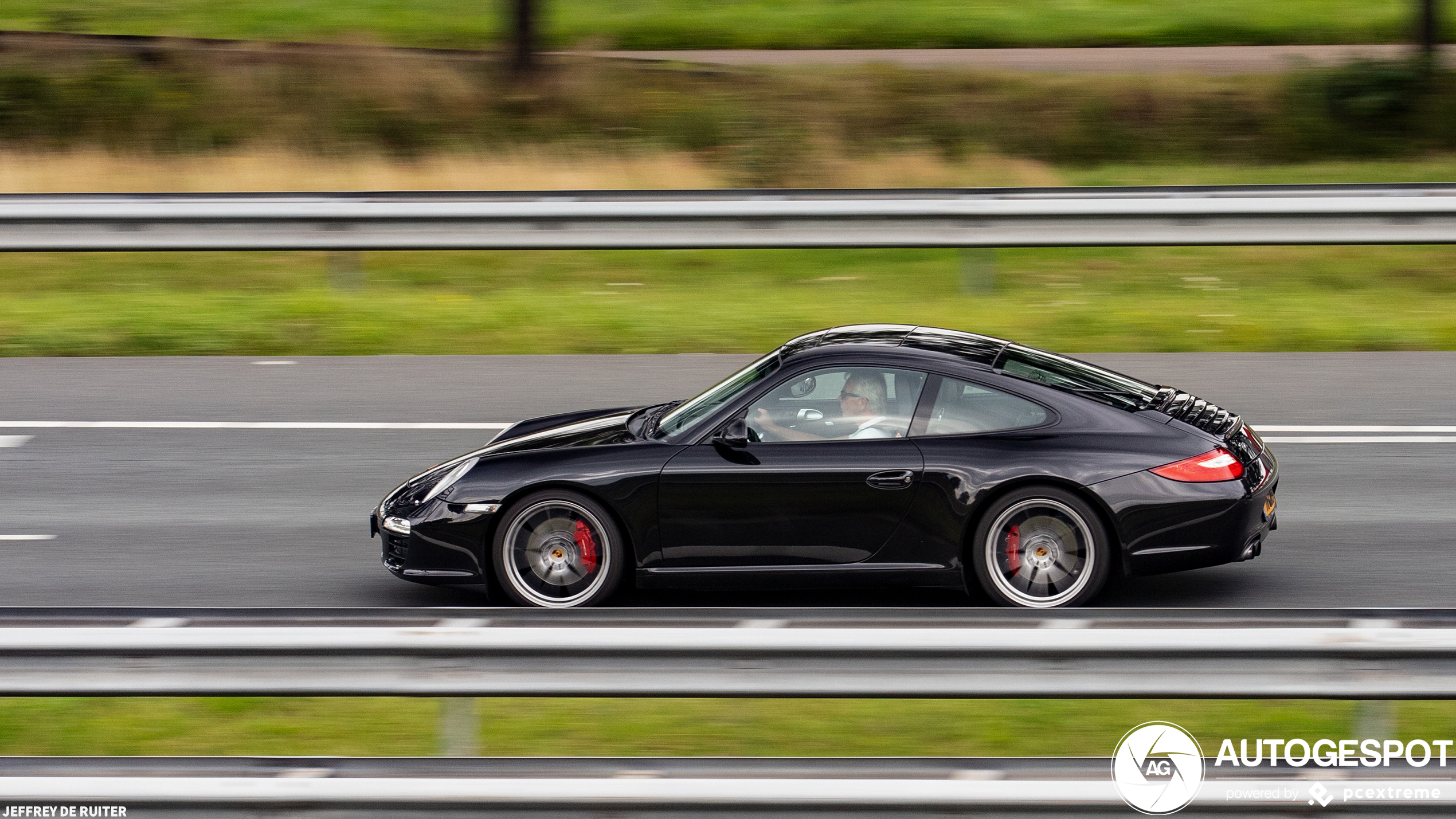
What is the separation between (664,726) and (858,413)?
167 centimetres

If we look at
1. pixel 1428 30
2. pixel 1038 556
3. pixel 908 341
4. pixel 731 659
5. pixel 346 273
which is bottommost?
pixel 731 659

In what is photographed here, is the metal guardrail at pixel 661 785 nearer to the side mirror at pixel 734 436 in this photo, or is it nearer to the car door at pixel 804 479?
the car door at pixel 804 479

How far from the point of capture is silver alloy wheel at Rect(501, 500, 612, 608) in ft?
23.2

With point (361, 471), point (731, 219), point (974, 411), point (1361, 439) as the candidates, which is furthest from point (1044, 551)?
point (731, 219)

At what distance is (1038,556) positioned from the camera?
22.6ft

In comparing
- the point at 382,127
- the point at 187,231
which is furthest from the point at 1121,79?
the point at 187,231

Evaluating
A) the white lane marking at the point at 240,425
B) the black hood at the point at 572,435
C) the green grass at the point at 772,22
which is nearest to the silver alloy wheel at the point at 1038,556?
the black hood at the point at 572,435

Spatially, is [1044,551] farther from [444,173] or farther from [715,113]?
[715,113]

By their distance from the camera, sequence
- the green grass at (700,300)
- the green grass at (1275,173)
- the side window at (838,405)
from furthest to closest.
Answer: the green grass at (1275,173) → the green grass at (700,300) → the side window at (838,405)

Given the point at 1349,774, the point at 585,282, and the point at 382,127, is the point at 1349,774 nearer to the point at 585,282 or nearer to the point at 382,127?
the point at 585,282

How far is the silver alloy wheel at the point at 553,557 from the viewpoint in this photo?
23.2 feet

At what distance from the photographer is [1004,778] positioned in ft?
15.0

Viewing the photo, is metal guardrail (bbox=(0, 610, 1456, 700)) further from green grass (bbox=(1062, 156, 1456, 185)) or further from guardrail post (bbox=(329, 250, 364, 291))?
green grass (bbox=(1062, 156, 1456, 185))

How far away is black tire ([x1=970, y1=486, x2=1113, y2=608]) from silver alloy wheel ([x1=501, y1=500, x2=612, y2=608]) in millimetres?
1612
